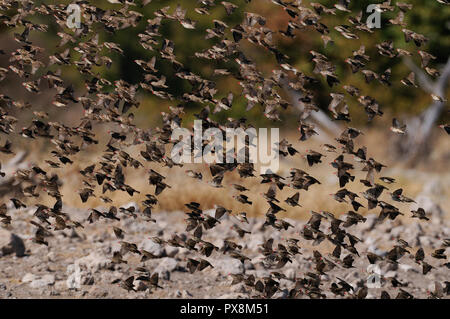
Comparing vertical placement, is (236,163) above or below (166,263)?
above

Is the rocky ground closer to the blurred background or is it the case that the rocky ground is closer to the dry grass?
the dry grass

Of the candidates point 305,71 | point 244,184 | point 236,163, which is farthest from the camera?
point 305,71

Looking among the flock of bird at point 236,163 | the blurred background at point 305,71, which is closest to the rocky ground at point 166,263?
the flock of bird at point 236,163

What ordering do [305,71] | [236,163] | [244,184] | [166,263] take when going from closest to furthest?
[236,163] → [166,263] → [244,184] → [305,71]

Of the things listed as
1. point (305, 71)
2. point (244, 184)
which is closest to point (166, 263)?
point (244, 184)

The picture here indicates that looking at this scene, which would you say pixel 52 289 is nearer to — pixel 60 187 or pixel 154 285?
pixel 154 285

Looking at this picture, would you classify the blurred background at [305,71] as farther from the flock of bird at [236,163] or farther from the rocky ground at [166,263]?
the flock of bird at [236,163]

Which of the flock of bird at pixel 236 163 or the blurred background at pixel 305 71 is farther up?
the flock of bird at pixel 236 163

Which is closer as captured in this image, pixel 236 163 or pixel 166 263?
pixel 236 163

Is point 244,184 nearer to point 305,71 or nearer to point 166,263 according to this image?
point 305,71
